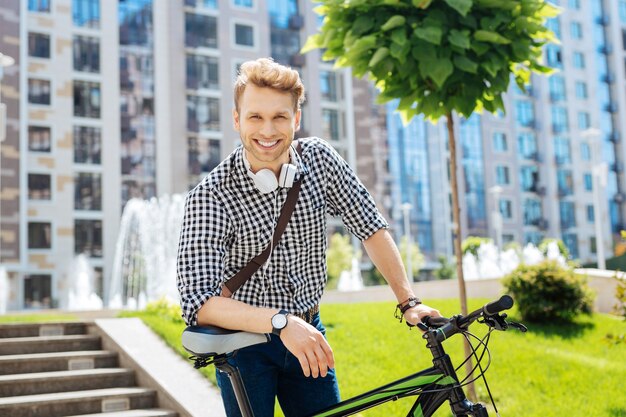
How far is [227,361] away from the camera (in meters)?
2.31

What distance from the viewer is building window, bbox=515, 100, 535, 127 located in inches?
2168

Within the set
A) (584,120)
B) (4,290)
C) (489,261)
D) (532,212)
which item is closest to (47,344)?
(489,261)

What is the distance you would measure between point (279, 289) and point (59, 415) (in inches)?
193

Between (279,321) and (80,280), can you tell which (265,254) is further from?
(80,280)

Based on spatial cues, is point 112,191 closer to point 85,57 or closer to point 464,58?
point 85,57

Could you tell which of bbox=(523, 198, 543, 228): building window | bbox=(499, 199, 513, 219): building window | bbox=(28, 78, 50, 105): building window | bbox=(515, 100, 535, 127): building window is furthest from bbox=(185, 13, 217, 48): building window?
bbox=(523, 198, 543, 228): building window

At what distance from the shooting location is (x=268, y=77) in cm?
236

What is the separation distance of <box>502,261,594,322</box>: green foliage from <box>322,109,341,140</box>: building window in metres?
36.1

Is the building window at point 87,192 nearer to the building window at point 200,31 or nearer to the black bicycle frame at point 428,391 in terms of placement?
the building window at point 200,31

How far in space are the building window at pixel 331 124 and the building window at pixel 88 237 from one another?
15.7m

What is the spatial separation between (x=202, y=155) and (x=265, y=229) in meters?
39.3

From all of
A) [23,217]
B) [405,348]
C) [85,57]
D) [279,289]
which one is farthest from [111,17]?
[279,289]

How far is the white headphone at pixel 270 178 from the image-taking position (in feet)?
8.14

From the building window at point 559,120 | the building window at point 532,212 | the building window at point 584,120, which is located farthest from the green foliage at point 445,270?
the building window at point 584,120
